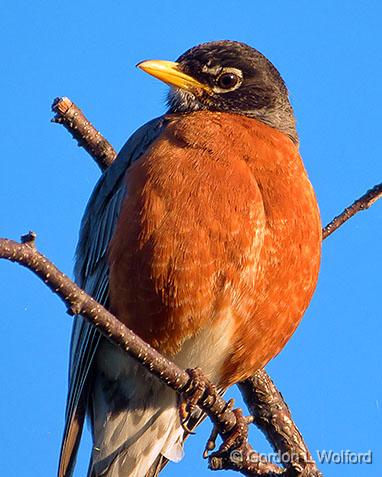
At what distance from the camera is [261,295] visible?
4480mm

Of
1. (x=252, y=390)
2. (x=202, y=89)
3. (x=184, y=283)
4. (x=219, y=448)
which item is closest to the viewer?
(x=219, y=448)

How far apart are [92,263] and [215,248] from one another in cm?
98

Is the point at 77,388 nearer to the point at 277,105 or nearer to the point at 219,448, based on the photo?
the point at 219,448

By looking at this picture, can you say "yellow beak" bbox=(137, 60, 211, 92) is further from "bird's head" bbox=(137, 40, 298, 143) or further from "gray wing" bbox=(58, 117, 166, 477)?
"gray wing" bbox=(58, 117, 166, 477)

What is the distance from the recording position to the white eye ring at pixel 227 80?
5.50 meters

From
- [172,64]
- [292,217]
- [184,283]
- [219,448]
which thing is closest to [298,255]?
[292,217]

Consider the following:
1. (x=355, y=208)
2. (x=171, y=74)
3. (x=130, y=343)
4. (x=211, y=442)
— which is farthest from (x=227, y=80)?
(x=130, y=343)

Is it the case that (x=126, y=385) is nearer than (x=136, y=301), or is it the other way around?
(x=136, y=301)

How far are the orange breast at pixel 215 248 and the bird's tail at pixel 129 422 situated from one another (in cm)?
40

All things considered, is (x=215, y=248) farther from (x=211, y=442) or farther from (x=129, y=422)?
(x=129, y=422)

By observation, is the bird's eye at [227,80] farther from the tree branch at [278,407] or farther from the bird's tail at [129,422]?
the bird's tail at [129,422]

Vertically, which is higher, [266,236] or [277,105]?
[277,105]

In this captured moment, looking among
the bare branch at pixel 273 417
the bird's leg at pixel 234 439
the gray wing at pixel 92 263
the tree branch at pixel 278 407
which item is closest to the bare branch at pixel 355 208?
the tree branch at pixel 278 407

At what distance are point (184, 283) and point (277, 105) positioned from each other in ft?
5.97
